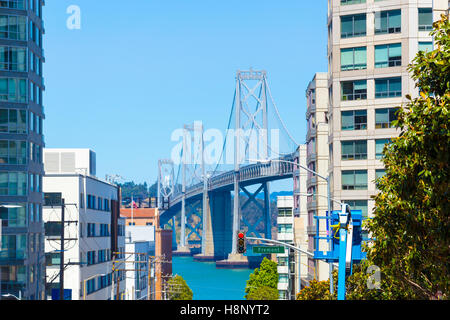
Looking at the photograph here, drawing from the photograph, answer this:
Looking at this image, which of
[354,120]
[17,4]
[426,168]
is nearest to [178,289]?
[17,4]

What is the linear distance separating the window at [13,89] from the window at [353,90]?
34.8 metres

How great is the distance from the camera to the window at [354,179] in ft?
254

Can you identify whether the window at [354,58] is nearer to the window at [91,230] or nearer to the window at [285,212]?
the window at [91,230]

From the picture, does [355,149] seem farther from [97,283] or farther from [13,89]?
[97,283]

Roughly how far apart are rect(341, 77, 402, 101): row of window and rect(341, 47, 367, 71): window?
155 cm

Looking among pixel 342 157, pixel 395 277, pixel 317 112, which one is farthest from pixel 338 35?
pixel 395 277

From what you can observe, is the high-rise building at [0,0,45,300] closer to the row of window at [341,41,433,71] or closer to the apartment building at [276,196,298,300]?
the row of window at [341,41,433,71]

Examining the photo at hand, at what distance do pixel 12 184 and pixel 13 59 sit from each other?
13706 millimetres

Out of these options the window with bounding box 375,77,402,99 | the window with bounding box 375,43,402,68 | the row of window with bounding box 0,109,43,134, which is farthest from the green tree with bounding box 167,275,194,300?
the window with bounding box 375,43,402,68

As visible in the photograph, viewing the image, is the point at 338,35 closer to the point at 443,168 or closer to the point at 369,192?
the point at 369,192

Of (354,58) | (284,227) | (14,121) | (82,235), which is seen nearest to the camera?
(354,58)

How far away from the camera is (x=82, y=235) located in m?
105

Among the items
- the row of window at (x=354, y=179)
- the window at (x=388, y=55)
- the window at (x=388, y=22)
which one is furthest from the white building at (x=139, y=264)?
the window at (x=388, y=22)

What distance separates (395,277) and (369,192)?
4608cm
